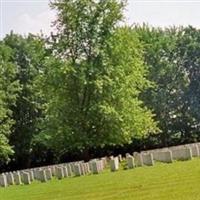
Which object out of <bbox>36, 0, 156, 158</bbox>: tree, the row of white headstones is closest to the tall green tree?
<bbox>36, 0, 156, 158</bbox>: tree

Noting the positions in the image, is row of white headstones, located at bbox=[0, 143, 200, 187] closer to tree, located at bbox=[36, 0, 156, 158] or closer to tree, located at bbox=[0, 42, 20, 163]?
tree, located at bbox=[36, 0, 156, 158]

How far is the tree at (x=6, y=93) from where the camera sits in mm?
50219

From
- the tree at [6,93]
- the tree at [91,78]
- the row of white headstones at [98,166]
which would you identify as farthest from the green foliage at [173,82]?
the row of white headstones at [98,166]

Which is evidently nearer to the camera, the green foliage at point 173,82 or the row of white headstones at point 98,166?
the row of white headstones at point 98,166

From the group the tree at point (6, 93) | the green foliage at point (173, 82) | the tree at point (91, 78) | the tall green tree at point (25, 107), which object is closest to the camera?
the tree at point (91, 78)

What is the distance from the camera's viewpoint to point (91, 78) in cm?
4191

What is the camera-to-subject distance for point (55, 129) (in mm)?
42562

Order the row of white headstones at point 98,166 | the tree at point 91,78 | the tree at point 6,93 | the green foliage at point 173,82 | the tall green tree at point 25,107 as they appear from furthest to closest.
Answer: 1. the green foliage at point 173,82
2. the tall green tree at point 25,107
3. the tree at point 6,93
4. the tree at point 91,78
5. the row of white headstones at point 98,166

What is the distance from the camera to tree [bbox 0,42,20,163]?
165 feet

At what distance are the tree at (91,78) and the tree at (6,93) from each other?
8.29 metres

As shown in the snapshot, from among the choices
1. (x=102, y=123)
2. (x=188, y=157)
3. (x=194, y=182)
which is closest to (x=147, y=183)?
(x=194, y=182)

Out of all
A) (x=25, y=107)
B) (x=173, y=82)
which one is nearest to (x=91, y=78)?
(x=25, y=107)

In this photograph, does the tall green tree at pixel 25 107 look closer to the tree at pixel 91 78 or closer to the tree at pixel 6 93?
the tree at pixel 6 93

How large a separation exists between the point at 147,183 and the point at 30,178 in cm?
1296
